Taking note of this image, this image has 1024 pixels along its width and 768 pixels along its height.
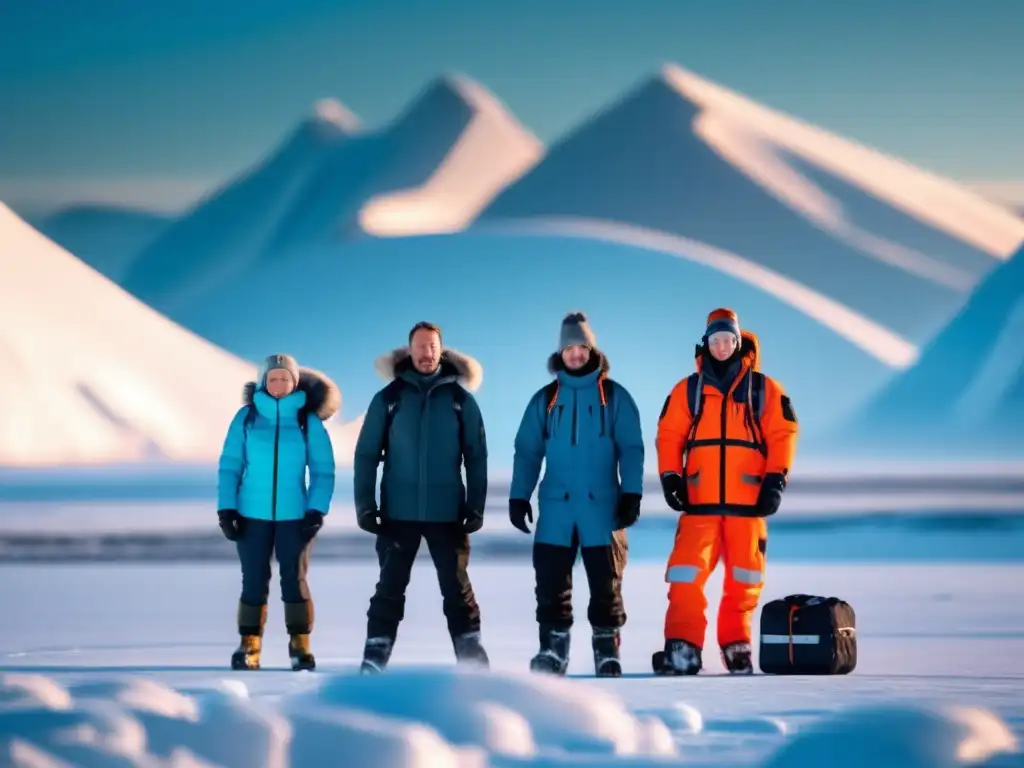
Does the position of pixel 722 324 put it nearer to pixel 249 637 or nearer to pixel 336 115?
pixel 249 637

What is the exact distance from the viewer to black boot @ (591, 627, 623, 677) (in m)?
7.27

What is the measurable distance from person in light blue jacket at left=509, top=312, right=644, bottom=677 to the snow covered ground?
0.33 meters

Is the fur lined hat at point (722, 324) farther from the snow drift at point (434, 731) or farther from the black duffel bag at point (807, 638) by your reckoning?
the snow drift at point (434, 731)

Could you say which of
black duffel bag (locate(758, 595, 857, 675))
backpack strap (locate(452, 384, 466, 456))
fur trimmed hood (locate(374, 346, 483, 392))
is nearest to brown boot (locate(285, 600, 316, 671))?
backpack strap (locate(452, 384, 466, 456))

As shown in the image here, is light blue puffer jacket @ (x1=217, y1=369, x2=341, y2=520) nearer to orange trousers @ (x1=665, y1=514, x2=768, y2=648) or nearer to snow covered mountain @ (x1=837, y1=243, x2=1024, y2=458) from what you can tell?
orange trousers @ (x1=665, y1=514, x2=768, y2=648)

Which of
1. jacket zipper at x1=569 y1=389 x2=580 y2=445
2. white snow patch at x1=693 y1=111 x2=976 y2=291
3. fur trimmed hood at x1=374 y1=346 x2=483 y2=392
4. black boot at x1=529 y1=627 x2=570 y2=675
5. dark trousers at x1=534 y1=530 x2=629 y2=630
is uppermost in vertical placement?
white snow patch at x1=693 y1=111 x2=976 y2=291

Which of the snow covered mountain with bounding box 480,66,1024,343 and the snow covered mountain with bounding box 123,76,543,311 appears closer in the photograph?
the snow covered mountain with bounding box 480,66,1024,343

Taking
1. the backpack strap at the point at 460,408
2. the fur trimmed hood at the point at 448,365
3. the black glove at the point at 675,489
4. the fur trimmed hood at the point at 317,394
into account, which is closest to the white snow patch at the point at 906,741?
the black glove at the point at 675,489

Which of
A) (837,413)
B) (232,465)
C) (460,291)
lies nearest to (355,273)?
(460,291)

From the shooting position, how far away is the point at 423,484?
7.38 meters

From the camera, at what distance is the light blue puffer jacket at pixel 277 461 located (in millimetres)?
7582

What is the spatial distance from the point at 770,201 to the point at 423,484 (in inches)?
2594

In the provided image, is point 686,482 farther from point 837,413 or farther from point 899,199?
point 899,199

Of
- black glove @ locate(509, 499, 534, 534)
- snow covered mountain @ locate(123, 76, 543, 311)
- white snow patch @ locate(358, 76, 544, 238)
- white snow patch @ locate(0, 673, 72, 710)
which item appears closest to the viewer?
white snow patch @ locate(0, 673, 72, 710)
